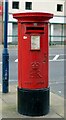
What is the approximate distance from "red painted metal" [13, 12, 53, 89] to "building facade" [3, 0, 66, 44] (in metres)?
35.0

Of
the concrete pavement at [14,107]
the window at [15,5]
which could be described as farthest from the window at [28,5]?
the concrete pavement at [14,107]

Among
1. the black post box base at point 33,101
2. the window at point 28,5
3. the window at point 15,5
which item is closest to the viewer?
the black post box base at point 33,101

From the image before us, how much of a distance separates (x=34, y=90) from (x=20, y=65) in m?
0.57

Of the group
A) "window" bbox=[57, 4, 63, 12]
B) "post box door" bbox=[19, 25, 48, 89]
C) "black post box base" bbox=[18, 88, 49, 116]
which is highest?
"window" bbox=[57, 4, 63, 12]

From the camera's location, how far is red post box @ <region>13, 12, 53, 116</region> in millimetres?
6875

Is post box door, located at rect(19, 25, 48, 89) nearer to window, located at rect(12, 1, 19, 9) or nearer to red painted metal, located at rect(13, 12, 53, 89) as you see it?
red painted metal, located at rect(13, 12, 53, 89)

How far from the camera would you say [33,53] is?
690 cm

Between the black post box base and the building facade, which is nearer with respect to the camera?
the black post box base

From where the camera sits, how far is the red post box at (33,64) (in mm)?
6875

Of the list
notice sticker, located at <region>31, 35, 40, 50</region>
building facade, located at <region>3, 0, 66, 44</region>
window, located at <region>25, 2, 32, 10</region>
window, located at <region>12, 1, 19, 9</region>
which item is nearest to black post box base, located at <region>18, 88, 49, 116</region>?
notice sticker, located at <region>31, 35, 40, 50</region>

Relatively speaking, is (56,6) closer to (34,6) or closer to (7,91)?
(34,6)

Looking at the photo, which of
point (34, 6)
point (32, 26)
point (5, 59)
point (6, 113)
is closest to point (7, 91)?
point (5, 59)

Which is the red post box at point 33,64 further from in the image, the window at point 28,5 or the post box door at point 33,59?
the window at point 28,5

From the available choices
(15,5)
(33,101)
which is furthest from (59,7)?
(33,101)
